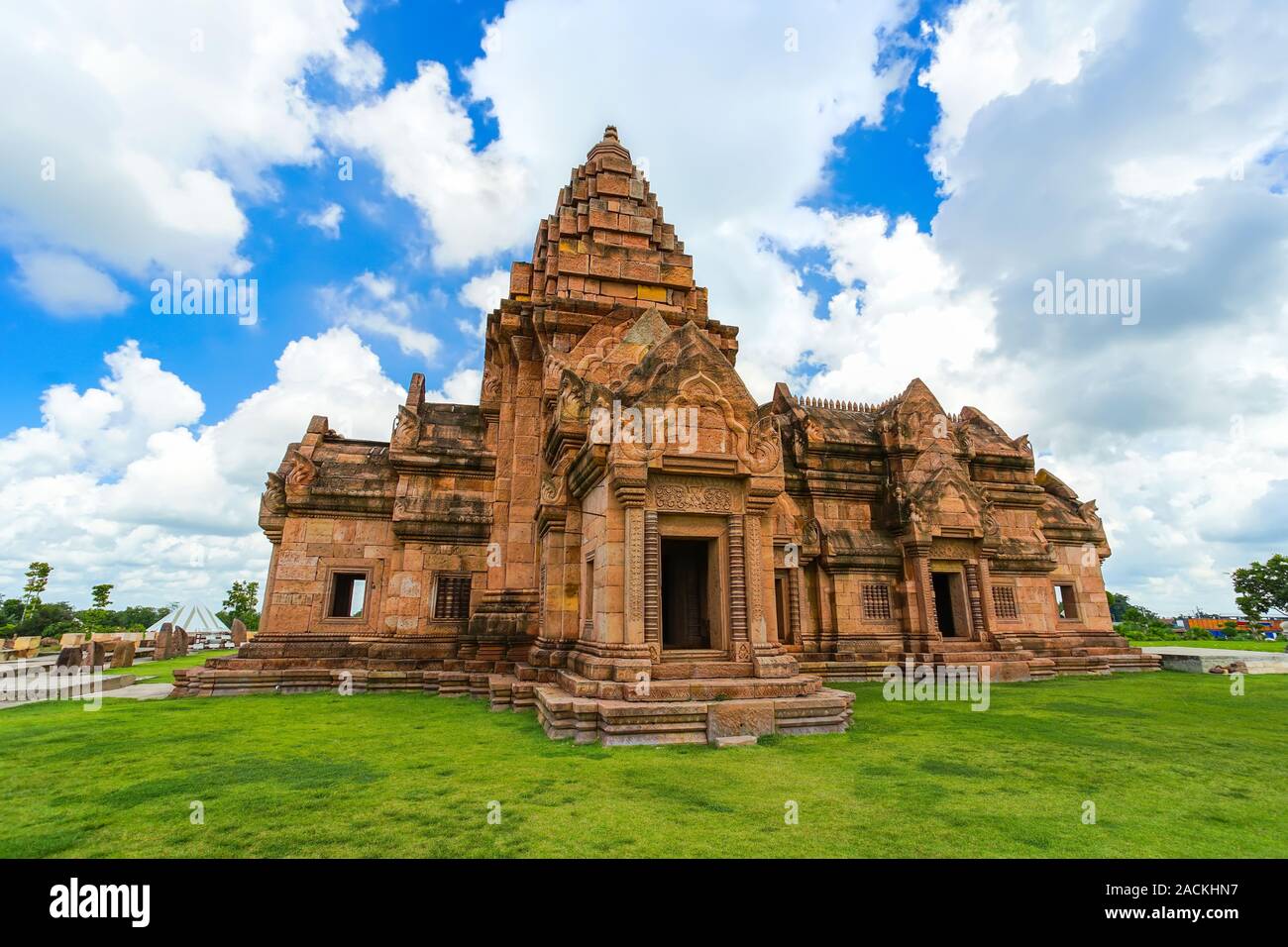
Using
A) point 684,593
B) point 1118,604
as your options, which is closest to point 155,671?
point 684,593

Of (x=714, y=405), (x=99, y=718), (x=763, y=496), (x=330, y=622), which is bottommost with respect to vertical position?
(x=99, y=718)

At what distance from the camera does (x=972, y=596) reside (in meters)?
17.0

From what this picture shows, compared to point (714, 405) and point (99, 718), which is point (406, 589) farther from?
point (714, 405)

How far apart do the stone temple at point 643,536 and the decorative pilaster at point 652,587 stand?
3 cm

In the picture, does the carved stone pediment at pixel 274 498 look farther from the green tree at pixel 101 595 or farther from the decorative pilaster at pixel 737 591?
the green tree at pixel 101 595

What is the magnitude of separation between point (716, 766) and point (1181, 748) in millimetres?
6283

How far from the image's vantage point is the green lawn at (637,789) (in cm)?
445

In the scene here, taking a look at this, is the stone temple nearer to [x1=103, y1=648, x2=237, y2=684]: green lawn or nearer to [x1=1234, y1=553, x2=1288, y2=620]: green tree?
[x1=103, y1=648, x2=237, y2=684]: green lawn

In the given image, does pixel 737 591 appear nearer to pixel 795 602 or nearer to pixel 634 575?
pixel 634 575

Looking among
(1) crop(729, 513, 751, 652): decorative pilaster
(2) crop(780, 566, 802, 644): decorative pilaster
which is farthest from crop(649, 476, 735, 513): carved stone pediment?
(2) crop(780, 566, 802, 644): decorative pilaster

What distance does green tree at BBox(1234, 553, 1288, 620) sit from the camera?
141ft

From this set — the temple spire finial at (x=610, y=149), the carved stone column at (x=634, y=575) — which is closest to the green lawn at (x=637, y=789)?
the carved stone column at (x=634, y=575)

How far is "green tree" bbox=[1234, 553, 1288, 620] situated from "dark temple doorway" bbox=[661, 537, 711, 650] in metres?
54.7
